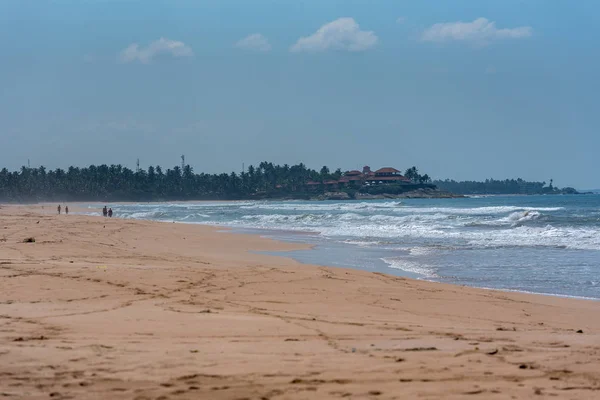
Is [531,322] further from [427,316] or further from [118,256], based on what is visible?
[118,256]

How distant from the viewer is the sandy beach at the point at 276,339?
13.9ft

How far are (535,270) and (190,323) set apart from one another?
9755 millimetres

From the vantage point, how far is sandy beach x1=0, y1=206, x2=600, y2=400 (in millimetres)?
4223

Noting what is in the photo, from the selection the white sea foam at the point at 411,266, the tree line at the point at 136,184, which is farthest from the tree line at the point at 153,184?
the white sea foam at the point at 411,266

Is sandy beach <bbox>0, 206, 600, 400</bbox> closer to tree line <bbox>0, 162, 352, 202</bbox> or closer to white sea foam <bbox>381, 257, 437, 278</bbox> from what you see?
white sea foam <bbox>381, 257, 437, 278</bbox>

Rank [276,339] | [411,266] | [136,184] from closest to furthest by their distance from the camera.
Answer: [276,339] < [411,266] < [136,184]

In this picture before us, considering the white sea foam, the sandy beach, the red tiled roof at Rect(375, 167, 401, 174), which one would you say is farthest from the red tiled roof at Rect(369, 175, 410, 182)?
the sandy beach

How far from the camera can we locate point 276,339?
18.4ft

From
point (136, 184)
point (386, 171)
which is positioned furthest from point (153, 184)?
point (386, 171)

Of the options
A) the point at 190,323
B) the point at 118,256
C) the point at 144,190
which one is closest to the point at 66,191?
the point at 144,190

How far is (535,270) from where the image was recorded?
1390 centimetres

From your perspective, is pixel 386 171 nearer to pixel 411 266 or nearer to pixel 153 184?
pixel 153 184

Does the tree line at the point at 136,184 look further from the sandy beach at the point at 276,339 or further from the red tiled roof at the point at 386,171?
the sandy beach at the point at 276,339

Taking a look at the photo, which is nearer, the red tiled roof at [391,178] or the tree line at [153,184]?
the tree line at [153,184]
